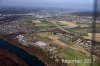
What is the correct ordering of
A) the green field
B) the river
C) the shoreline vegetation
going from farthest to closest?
the river < the shoreline vegetation < the green field

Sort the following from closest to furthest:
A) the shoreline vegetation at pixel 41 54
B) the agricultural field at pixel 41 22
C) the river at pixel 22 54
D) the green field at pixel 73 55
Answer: the green field at pixel 73 55 < the shoreline vegetation at pixel 41 54 < the river at pixel 22 54 < the agricultural field at pixel 41 22

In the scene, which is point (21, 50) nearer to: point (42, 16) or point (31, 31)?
point (31, 31)

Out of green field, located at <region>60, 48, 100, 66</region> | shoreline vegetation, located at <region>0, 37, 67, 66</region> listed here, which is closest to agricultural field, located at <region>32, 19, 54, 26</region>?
shoreline vegetation, located at <region>0, 37, 67, 66</region>

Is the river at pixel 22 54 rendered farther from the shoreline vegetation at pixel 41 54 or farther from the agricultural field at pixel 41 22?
the agricultural field at pixel 41 22

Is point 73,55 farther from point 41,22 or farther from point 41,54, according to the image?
point 41,22

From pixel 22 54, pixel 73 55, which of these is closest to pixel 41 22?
pixel 22 54

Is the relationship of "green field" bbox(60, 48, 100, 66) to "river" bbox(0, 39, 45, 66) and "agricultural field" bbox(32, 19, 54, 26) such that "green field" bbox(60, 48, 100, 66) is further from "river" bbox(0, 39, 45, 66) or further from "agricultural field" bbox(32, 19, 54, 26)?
"agricultural field" bbox(32, 19, 54, 26)

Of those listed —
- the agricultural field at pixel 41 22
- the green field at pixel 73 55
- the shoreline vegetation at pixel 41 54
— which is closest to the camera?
the green field at pixel 73 55

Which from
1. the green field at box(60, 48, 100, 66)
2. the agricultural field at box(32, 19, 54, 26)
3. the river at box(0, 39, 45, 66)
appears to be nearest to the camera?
the green field at box(60, 48, 100, 66)

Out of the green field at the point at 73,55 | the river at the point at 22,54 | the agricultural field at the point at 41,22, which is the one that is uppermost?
the agricultural field at the point at 41,22

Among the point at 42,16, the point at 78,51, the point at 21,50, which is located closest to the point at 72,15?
the point at 42,16

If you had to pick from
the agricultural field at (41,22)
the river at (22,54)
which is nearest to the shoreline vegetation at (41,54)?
the river at (22,54)
